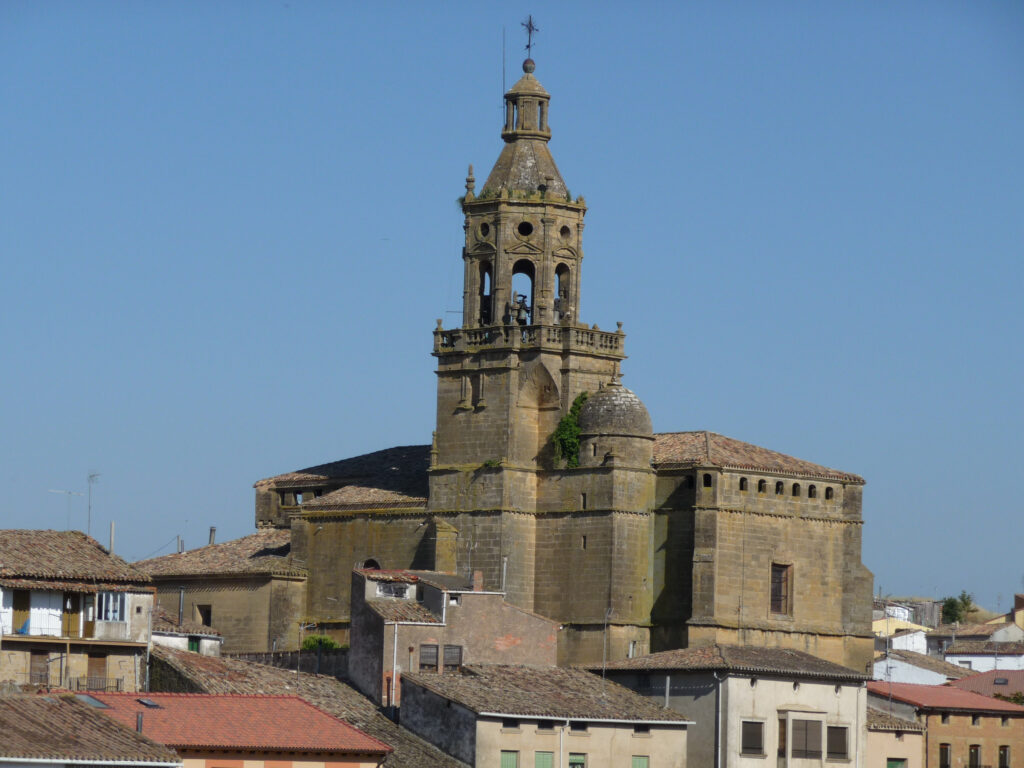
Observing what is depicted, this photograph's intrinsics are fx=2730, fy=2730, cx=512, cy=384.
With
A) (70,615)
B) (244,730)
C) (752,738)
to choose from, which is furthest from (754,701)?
(70,615)

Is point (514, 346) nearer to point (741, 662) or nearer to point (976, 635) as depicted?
point (741, 662)

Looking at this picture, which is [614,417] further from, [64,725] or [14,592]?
[64,725]

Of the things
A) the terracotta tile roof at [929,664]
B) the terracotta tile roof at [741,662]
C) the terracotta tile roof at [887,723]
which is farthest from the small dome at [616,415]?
the terracotta tile roof at [929,664]

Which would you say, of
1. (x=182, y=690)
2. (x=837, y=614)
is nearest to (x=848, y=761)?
(x=837, y=614)

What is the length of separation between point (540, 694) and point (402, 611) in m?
5.84

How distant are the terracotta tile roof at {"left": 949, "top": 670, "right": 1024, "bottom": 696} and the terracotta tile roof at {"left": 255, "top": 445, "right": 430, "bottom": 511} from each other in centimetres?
2008

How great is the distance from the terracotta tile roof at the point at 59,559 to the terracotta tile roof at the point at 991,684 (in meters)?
32.1

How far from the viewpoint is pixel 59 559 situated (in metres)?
75.2

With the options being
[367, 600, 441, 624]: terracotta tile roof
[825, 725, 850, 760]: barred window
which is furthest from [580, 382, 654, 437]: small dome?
[825, 725, 850, 760]: barred window

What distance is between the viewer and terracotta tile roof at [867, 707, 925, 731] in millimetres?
81625

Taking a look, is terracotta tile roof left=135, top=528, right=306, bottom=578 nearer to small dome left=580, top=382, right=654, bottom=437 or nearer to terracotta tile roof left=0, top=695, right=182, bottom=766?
small dome left=580, top=382, right=654, bottom=437

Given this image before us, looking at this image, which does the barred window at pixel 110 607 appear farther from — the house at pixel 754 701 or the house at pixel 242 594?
the house at pixel 242 594

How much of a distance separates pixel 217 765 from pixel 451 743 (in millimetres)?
8617

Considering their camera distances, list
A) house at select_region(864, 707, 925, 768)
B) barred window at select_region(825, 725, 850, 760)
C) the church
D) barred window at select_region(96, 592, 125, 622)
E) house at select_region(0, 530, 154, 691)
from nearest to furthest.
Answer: house at select_region(0, 530, 154, 691)
barred window at select_region(96, 592, 125, 622)
barred window at select_region(825, 725, 850, 760)
house at select_region(864, 707, 925, 768)
the church
